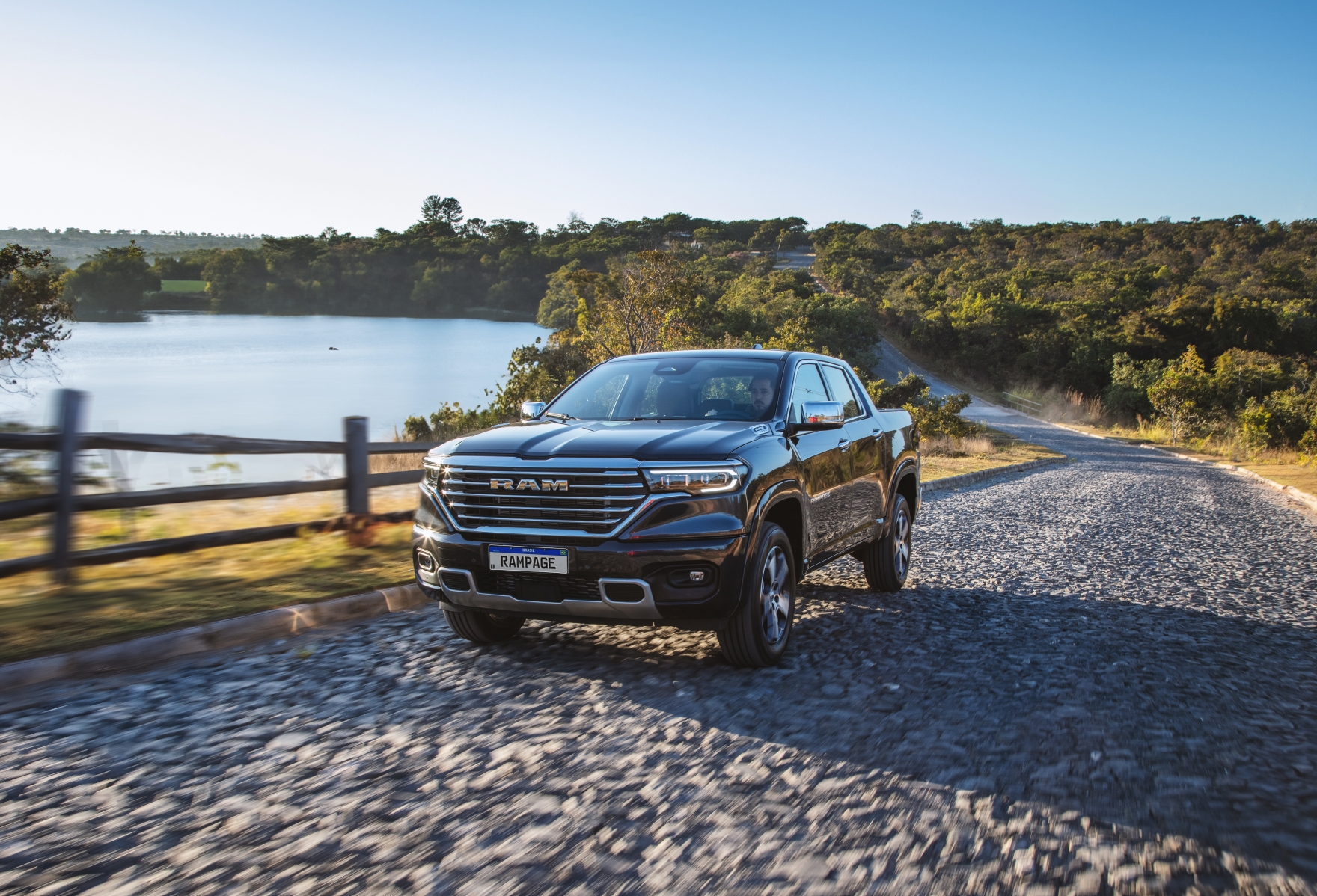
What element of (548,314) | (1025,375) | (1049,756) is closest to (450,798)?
(1049,756)

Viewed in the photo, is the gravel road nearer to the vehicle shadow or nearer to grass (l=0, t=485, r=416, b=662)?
the vehicle shadow

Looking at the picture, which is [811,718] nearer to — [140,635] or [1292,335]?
[140,635]

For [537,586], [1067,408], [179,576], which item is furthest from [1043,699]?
[1067,408]

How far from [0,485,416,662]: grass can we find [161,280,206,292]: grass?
4683cm

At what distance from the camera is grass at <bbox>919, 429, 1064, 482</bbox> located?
71.3 ft

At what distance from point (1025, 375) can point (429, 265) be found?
48.0m

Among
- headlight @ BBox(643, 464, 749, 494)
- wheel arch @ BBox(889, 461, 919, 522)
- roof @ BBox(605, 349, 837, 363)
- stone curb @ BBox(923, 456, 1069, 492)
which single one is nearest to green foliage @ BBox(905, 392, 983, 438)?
stone curb @ BBox(923, 456, 1069, 492)

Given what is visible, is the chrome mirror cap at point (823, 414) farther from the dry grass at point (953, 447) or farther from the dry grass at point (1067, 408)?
the dry grass at point (1067, 408)

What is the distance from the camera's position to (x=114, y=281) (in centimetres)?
3741

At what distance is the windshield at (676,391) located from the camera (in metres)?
5.93

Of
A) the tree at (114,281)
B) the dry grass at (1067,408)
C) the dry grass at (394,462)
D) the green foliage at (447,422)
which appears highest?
the tree at (114,281)

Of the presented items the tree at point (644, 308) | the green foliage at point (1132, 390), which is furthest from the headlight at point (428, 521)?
the green foliage at point (1132, 390)

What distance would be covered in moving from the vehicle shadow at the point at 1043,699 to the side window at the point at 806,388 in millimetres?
1513

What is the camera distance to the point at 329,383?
5512 cm
